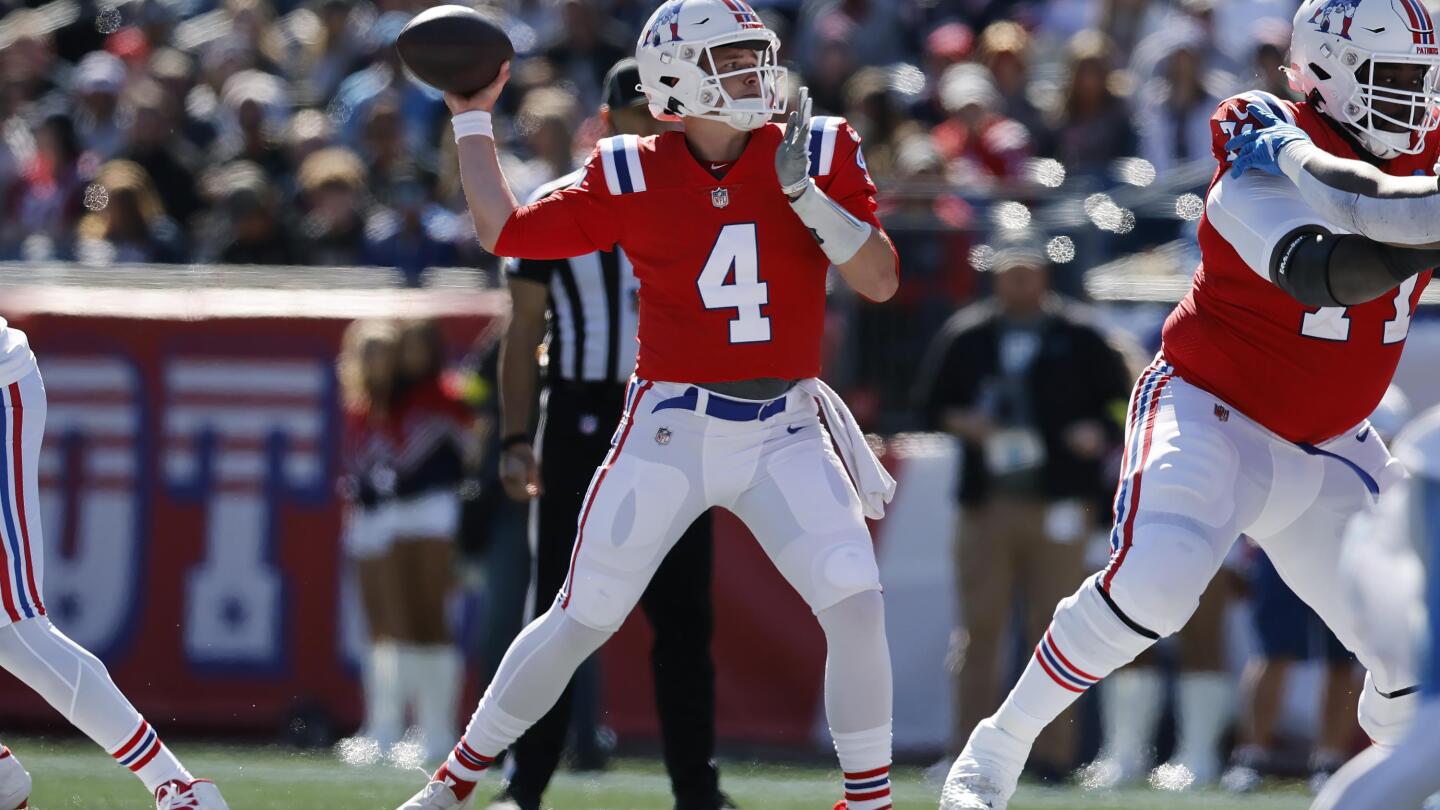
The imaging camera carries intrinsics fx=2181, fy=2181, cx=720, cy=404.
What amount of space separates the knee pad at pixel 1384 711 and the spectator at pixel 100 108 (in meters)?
7.96

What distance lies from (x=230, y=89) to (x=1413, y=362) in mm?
6352

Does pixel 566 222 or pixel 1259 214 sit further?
pixel 566 222

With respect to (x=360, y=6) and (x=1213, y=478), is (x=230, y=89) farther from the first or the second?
(x=1213, y=478)

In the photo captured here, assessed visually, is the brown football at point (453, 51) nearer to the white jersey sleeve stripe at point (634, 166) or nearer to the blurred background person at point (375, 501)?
the white jersey sleeve stripe at point (634, 166)

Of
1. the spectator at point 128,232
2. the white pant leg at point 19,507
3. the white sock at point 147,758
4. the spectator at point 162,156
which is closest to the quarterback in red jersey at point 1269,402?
the white sock at point 147,758

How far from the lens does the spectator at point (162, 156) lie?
1043 cm

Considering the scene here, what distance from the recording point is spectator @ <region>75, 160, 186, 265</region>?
954cm

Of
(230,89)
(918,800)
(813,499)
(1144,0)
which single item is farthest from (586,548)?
(230,89)

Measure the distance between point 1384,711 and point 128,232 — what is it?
6.45 metres

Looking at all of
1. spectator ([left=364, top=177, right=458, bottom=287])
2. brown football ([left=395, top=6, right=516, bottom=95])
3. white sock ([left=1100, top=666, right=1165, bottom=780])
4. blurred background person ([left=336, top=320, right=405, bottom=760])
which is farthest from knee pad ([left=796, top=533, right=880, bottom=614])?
spectator ([left=364, top=177, right=458, bottom=287])

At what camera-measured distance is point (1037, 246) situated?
784 cm

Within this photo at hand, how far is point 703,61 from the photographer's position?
458 cm

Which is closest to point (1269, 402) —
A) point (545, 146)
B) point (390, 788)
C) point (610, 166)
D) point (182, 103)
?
→ point (610, 166)

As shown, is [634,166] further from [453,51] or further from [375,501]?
[375,501]
